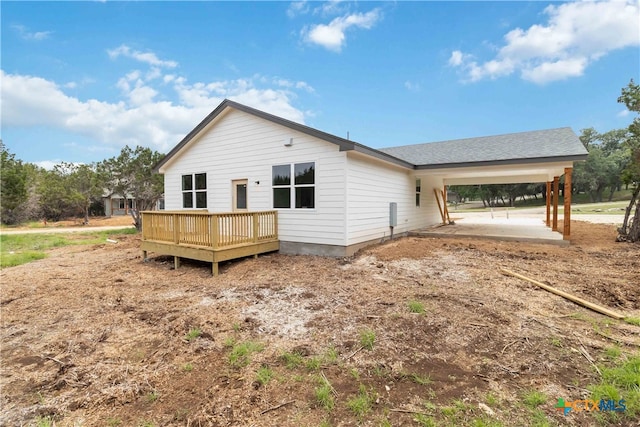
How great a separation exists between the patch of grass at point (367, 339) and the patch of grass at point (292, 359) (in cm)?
70

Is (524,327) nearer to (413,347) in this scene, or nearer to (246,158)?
(413,347)

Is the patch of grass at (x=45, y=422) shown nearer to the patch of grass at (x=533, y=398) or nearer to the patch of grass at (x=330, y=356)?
the patch of grass at (x=330, y=356)

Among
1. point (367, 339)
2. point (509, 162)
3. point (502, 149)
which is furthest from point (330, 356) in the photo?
point (502, 149)

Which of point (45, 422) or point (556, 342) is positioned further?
point (556, 342)

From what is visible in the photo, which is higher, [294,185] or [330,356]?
[294,185]

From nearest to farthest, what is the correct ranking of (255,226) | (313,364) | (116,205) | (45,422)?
(45,422)
(313,364)
(255,226)
(116,205)

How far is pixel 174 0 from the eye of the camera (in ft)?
29.1

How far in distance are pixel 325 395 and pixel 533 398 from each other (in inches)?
63.2

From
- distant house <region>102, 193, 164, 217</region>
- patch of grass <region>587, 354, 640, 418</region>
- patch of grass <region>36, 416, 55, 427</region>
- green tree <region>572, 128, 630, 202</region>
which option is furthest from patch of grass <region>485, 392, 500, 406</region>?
green tree <region>572, 128, 630, 202</region>

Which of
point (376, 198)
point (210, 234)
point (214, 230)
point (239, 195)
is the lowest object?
point (210, 234)

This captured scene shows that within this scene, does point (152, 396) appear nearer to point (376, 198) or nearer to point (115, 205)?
point (376, 198)

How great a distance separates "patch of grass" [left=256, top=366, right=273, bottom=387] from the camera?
8.39 ft

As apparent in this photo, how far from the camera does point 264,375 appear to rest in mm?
2646

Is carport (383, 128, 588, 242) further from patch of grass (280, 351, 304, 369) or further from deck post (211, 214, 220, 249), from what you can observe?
patch of grass (280, 351, 304, 369)
